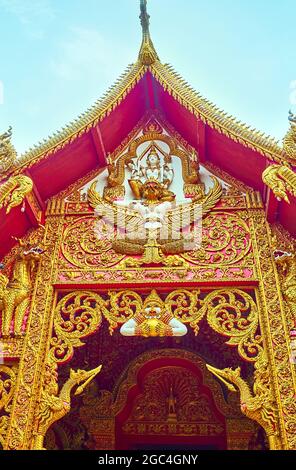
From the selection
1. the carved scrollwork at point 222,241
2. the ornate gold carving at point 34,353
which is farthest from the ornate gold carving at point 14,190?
the carved scrollwork at point 222,241

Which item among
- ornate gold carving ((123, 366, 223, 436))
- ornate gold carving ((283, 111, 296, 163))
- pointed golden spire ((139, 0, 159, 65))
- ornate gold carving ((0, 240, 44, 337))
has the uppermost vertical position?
pointed golden spire ((139, 0, 159, 65))

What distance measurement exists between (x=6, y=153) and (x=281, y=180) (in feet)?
10.0

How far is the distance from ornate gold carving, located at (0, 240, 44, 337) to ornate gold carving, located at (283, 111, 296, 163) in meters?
2.90

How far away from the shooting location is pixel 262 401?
398 cm

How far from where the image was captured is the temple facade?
4289 millimetres

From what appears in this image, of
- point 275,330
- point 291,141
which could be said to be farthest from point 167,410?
point 291,141

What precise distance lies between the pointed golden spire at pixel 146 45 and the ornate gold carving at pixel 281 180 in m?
2.18

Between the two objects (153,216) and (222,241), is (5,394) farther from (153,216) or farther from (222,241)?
(222,241)

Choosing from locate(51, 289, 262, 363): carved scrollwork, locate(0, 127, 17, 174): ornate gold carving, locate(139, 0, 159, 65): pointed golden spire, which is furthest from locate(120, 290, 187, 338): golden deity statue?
locate(139, 0, 159, 65): pointed golden spire

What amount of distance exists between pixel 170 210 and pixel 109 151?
1290 mm

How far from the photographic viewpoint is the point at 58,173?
18.1 feet

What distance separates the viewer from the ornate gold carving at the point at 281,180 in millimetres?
4555

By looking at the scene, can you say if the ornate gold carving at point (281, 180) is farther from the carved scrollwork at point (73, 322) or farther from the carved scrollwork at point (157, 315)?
the carved scrollwork at point (73, 322)

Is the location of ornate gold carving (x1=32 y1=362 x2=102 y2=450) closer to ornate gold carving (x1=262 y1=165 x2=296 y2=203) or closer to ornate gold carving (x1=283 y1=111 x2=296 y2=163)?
ornate gold carving (x1=262 y1=165 x2=296 y2=203)
